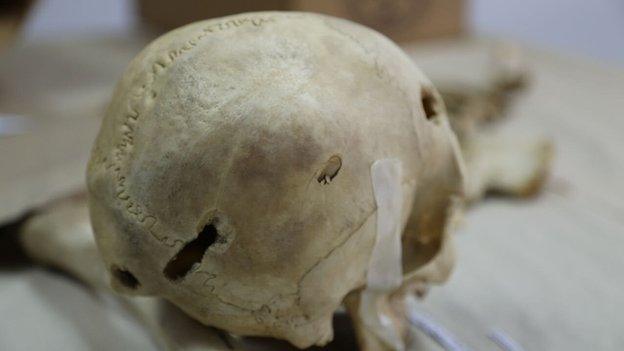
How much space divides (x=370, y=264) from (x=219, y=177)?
198mm

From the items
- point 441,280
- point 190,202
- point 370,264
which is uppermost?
point 190,202

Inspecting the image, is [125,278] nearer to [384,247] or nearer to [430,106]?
[384,247]

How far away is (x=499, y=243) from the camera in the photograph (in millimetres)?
1370

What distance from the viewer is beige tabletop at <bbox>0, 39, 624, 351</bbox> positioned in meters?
1.10

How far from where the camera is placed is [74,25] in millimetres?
2584

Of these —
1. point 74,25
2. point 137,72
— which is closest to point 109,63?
point 74,25

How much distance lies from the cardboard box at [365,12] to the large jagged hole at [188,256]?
1.16m

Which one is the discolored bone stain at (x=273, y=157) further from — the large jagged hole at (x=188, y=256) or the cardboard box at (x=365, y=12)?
the cardboard box at (x=365, y=12)

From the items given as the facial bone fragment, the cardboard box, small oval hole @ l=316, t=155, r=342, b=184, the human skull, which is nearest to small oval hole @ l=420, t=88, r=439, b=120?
the human skull

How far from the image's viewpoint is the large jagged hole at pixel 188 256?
0.82 meters

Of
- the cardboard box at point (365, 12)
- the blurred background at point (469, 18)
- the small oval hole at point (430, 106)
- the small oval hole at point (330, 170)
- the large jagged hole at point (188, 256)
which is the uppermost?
the small oval hole at point (330, 170)

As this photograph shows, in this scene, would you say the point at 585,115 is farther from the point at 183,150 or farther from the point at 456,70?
the point at 183,150

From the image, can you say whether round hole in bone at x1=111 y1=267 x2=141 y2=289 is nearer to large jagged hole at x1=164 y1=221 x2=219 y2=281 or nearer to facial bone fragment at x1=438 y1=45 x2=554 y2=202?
large jagged hole at x1=164 y1=221 x2=219 y2=281

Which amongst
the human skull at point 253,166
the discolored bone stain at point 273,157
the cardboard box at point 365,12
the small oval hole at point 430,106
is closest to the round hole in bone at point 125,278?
the human skull at point 253,166
